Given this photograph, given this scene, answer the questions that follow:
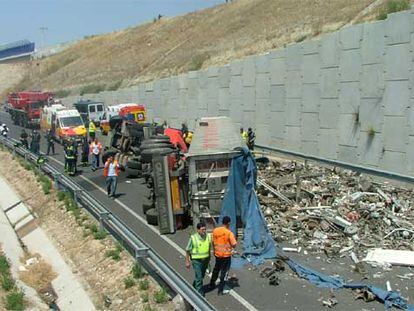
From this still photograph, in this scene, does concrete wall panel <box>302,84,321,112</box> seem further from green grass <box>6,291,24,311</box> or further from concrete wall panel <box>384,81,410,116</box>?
green grass <box>6,291,24,311</box>

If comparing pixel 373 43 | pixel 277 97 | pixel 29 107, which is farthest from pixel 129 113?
pixel 373 43

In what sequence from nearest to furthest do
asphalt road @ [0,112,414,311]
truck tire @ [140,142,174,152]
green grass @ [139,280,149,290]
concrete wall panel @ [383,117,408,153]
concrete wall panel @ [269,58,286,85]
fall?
asphalt road @ [0,112,414,311] → green grass @ [139,280,149,290] → truck tire @ [140,142,174,152] → concrete wall panel @ [383,117,408,153] → concrete wall panel @ [269,58,286,85]

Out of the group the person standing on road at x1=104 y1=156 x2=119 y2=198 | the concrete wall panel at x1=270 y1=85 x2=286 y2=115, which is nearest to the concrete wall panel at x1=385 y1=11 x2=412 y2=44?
the concrete wall panel at x1=270 y1=85 x2=286 y2=115

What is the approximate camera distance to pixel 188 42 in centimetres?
7581

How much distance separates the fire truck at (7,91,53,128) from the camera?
51594 millimetres

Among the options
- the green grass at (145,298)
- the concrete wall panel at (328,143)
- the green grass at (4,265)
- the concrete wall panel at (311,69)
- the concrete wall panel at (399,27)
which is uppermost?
the concrete wall panel at (399,27)

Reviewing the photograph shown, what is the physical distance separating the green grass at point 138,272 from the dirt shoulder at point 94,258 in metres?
0.05

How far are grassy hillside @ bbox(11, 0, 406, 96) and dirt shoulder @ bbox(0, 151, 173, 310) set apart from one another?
81.8 feet

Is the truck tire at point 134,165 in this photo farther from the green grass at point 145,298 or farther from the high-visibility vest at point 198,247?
the high-visibility vest at point 198,247

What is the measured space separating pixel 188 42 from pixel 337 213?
6248 cm

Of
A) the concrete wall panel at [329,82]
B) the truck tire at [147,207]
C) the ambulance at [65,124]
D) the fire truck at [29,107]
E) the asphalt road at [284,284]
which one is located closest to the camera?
the asphalt road at [284,284]

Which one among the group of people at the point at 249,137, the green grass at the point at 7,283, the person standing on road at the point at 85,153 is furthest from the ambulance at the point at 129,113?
the green grass at the point at 7,283

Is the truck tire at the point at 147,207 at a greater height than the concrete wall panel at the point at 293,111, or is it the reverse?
the concrete wall panel at the point at 293,111

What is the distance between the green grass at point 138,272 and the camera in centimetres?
1252
